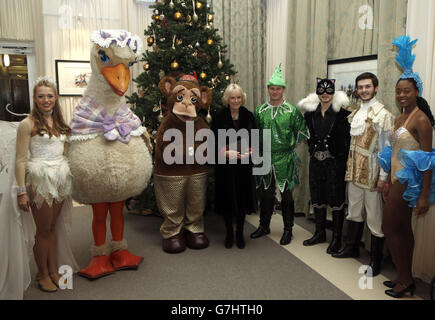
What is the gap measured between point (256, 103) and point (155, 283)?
3154 mm

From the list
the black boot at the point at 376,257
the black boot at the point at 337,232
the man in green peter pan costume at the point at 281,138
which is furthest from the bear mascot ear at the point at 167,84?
the black boot at the point at 376,257

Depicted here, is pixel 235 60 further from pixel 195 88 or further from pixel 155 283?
pixel 155 283

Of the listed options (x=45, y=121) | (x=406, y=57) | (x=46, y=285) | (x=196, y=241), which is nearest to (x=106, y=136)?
(x=45, y=121)

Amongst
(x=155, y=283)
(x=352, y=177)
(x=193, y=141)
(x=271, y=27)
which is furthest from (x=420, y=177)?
(x=271, y=27)

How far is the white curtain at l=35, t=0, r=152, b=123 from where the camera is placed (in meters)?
4.79

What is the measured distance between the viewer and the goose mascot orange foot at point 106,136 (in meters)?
2.37

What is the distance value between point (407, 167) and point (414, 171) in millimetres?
45

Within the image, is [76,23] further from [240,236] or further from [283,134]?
[240,236]

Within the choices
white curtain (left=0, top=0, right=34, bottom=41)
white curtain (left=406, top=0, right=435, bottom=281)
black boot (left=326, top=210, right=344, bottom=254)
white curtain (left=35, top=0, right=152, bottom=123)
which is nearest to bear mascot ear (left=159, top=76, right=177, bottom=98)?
black boot (left=326, top=210, right=344, bottom=254)

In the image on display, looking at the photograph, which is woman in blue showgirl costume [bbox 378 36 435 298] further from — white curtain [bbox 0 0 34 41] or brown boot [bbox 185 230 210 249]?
white curtain [bbox 0 0 34 41]

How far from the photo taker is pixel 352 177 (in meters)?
2.78

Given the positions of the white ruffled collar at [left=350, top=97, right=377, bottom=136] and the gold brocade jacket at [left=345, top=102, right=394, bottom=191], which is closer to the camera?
the gold brocade jacket at [left=345, top=102, right=394, bottom=191]

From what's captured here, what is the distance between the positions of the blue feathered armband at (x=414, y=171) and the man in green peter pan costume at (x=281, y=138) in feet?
3.61

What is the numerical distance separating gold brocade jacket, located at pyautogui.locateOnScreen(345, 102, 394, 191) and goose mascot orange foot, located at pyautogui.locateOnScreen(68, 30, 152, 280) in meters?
1.65
